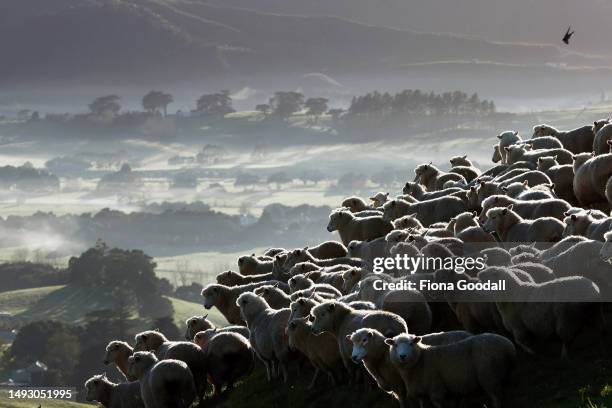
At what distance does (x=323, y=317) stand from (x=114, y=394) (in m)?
7.90

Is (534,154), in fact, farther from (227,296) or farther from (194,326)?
(194,326)

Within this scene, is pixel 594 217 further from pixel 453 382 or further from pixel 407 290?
pixel 453 382

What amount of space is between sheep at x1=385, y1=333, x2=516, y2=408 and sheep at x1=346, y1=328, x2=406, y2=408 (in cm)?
39

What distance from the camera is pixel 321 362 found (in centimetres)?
2383

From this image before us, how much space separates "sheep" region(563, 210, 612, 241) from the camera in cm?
2419

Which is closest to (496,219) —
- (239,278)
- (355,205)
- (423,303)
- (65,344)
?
(423,303)

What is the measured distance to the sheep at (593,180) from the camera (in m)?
30.1

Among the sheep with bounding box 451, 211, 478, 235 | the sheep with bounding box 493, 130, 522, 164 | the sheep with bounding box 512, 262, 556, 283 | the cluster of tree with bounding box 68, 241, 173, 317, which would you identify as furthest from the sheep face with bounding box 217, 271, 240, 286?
the cluster of tree with bounding box 68, 241, 173, 317

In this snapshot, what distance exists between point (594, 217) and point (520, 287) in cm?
560

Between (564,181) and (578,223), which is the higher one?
(564,181)

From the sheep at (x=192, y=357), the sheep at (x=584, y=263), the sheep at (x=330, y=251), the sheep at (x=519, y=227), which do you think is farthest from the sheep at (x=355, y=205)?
the sheep at (x=584, y=263)

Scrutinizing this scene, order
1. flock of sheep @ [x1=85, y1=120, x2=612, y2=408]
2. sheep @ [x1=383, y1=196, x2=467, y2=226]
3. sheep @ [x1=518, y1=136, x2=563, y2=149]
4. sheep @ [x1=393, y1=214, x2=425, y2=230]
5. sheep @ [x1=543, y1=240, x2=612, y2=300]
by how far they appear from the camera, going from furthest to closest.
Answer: sheep @ [x1=518, y1=136, x2=563, y2=149] → sheep @ [x1=383, y1=196, x2=467, y2=226] → sheep @ [x1=393, y1=214, x2=425, y2=230] → sheep @ [x1=543, y1=240, x2=612, y2=300] → flock of sheep @ [x1=85, y1=120, x2=612, y2=408]

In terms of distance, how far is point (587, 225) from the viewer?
2503 centimetres

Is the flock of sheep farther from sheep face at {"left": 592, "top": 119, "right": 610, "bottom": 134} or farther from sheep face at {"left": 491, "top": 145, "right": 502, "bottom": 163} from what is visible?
sheep face at {"left": 491, "top": 145, "right": 502, "bottom": 163}
